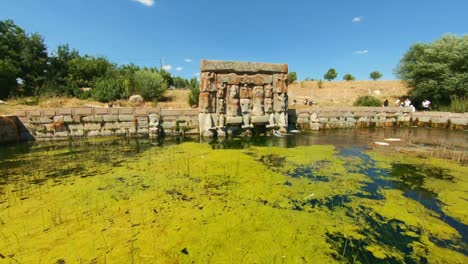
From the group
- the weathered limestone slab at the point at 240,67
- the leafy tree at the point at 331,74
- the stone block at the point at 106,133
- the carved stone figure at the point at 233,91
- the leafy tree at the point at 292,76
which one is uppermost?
the leafy tree at the point at 331,74

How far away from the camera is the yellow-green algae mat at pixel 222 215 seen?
1.92 m

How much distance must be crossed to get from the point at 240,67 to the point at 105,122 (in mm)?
5089

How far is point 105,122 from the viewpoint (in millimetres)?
7695

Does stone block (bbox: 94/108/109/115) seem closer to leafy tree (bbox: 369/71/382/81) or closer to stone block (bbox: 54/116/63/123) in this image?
stone block (bbox: 54/116/63/123)

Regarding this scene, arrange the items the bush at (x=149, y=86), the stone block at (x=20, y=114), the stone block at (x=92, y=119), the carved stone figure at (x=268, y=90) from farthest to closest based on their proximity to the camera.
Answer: the bush at (x=149, y=86) → the carved stone figure at (x=268, y=90) → the stone block at (x=92, y=119) → the stone block at (x=20, y=114)

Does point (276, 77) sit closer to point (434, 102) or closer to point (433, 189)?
point (433, 189)

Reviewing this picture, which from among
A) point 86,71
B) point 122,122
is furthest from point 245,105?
point 86,71

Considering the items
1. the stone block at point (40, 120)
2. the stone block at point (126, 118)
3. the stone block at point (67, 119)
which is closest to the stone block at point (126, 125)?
the stone block at point (126, 118)

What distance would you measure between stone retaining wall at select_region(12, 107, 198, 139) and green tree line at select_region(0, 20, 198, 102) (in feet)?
18.0

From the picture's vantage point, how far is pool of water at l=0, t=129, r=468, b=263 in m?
1.93

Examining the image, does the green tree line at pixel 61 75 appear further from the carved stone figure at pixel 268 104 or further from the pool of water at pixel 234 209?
the pool of water at pixel 234 209

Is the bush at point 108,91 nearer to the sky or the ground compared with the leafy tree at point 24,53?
nearer to the ground

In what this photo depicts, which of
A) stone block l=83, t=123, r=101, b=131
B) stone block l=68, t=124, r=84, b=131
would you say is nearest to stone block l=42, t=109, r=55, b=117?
stone block l=68, t=124, r=84, b=131

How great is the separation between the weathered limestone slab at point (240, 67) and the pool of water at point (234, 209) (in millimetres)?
3925
